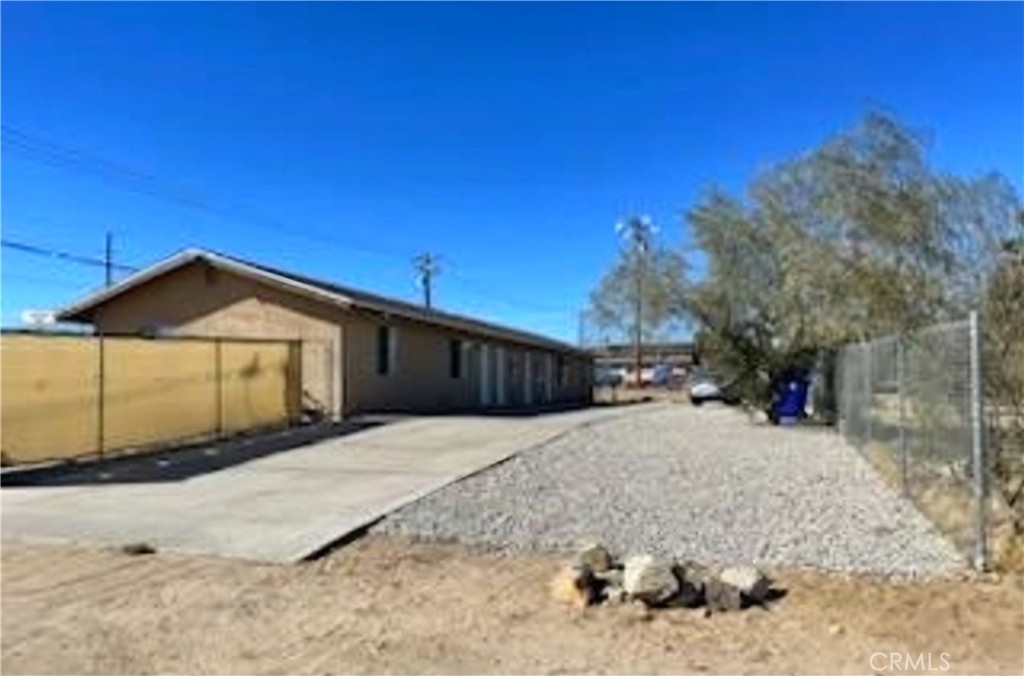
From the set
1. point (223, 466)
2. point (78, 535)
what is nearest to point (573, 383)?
point (223, 466)

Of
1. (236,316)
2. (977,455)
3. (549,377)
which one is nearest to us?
(977,455)

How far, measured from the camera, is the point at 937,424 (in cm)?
1164

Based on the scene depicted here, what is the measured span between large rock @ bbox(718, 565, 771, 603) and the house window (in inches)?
1035

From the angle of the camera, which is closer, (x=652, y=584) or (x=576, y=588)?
(x=652, y=584)

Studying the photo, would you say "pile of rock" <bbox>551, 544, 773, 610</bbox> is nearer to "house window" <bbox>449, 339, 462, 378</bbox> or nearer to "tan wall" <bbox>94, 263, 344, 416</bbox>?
"tan wall" <bbox>94, 263, 344, 416</bbox>

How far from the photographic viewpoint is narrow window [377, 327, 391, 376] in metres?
29.3

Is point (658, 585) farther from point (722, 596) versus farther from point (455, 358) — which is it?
point (455, 358)

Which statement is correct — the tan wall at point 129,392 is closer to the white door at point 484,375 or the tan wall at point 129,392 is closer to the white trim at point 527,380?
the white door at point 484,375

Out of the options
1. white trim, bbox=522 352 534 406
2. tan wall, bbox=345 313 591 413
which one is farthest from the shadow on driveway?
white trim, bbox=522 352 534 406

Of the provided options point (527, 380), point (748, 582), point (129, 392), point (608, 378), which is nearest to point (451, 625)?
point (748, 582)

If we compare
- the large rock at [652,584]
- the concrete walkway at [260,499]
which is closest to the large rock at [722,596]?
the large rock at [652,584]

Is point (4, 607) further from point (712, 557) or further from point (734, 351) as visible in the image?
point (734, 351)

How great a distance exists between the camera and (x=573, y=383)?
185 ft

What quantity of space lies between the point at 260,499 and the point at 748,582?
685 centimetres
